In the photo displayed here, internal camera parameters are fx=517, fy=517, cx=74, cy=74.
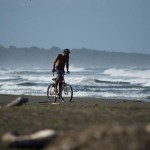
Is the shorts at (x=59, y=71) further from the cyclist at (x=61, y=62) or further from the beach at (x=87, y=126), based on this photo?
the beach at (x=87, y=126)

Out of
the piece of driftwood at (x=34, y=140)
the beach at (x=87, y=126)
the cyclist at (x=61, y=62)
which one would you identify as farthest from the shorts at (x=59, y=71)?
the piece of driftwood at (x=34, y=140)

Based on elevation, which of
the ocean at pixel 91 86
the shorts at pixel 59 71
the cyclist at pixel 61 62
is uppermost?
the cyclist at pixel 61 62

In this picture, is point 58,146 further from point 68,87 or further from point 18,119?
point 68,87

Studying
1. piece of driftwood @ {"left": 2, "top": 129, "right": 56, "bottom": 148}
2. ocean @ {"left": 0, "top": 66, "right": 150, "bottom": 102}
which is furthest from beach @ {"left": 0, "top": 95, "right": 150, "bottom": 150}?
ocean @ {"left": 0, "top": 66, "right": 150, "bottom": 102}

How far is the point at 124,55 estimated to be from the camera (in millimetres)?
195000

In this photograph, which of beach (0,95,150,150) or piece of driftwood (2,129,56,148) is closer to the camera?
beach (0,95,150,150)

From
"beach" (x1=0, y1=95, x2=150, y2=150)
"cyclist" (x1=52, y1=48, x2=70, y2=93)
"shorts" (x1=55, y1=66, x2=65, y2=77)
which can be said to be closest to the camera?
"beach" (x1=0, y1=95, x2=150, y2=150)

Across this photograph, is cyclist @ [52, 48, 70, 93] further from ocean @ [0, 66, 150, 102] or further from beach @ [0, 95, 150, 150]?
ocean @ [0, 66, 150, 102]

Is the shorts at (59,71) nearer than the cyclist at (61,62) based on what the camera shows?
No

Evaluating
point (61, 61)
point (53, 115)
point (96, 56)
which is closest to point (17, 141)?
point (53, 115)

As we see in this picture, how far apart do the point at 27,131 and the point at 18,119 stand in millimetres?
1848

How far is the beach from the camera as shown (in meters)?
6.49

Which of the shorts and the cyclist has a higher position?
the cyclist

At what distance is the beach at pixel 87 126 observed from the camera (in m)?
6.49
